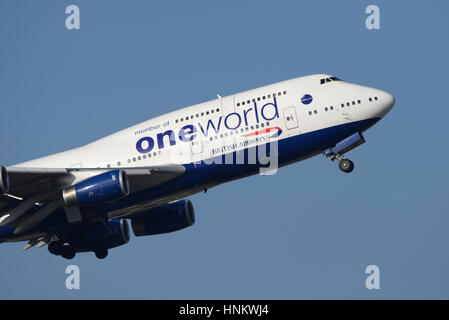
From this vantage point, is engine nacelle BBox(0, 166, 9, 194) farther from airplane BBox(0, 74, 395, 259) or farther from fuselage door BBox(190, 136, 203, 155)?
fuselage door BBox(190, 136, 203, 155)

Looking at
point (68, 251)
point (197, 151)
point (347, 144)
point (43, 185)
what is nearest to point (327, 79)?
point (347, 144)

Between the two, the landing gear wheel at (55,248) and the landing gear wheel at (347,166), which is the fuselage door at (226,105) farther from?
the landing gear wheel at (55,248)

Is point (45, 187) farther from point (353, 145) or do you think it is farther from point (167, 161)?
point (353, 145)

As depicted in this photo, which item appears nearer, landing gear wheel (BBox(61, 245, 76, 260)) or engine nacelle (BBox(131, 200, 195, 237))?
landing gear wheel (BBox(61, 245, 76, 260))

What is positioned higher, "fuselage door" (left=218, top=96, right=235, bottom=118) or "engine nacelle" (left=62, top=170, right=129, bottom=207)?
"fuselage door" (left=218, top=96, right=235, bottom=118)

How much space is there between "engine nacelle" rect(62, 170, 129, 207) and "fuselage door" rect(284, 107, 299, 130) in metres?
9.19

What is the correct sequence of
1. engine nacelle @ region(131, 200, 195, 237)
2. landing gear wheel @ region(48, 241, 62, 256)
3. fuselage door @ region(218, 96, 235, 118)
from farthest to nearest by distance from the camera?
engine nacelle @ region(131, 200, 195, 237)
landing gear wheel @ region(48, 241, 62, 256)
fuselage door @ region(218, 96, 235, 118)

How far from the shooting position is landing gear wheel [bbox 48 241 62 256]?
184ft

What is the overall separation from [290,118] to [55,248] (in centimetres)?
1673

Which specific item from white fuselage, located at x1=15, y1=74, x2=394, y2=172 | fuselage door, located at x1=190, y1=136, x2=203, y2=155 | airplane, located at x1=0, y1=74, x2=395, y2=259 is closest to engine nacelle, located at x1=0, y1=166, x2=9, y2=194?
airplane, located at x1=0, y1=74, x2=395, y2=259

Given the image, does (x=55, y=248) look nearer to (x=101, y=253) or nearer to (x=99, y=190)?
(x=101, y=253)

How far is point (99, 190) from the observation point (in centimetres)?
4853

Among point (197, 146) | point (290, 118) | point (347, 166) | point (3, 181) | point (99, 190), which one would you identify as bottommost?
point (99, 190)

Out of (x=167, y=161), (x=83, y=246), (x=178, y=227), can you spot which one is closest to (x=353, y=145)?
(x=167, y=161)
